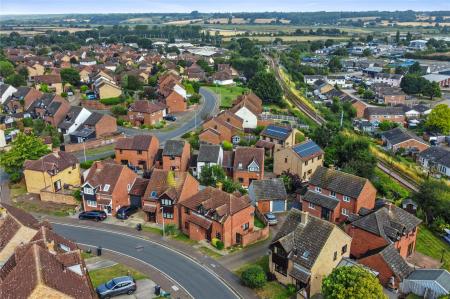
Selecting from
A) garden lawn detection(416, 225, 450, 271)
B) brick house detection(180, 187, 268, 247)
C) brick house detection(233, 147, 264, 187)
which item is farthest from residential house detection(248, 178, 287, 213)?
garden lawn detection(416, 225, 450, 271)

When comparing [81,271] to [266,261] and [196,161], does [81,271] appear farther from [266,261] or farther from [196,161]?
[196,161]

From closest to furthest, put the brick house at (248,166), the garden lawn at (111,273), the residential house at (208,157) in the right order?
the garden lawn at (111,273) → the brick house at (248,166) → the residential house at (208,157)

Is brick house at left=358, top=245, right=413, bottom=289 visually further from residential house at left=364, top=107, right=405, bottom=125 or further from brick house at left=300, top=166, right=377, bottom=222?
residential house at left=364, top=107, right=405, bottom=125

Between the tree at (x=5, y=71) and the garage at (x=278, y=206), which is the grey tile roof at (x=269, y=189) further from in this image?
the tree at (x=5, y=71)

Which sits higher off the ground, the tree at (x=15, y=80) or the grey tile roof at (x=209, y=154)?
the tree at (x=15, y=80)

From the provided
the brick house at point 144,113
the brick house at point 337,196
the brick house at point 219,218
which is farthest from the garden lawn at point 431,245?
the brick house at point 144,113

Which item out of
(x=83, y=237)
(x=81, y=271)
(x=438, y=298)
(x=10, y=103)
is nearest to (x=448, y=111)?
(x=438, y=298)
